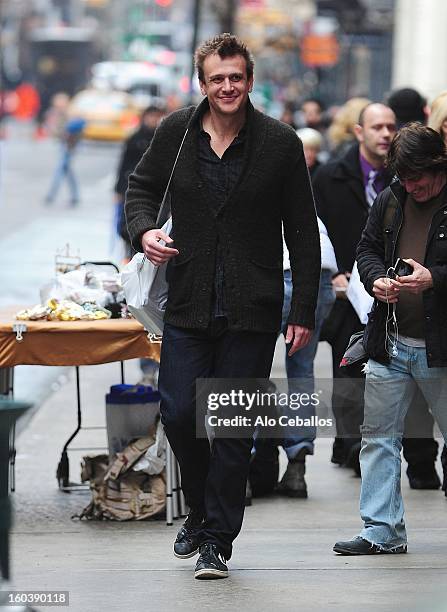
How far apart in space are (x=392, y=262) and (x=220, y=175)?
0.80 metres

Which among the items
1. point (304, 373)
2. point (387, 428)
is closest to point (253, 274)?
point (387, 428)

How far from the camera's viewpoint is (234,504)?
614 cm

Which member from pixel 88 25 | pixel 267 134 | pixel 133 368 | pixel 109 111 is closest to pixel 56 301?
pixel 267 134

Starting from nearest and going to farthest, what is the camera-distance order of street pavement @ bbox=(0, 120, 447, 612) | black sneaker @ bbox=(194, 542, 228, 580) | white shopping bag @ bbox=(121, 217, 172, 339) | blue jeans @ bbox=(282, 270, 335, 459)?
street pavement @ bbox=(0, 120, 447, 612) < black sneaker @ bbox=(194, 542, 228, 580) < white shopping bag @ bbox=(121, 217, 172, 339) < blue jeans @ bbox=(282, 270, 335, 459)

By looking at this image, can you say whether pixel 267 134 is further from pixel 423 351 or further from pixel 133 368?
pixel 133 368

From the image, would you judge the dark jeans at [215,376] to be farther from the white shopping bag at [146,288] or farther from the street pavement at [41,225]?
the street pavement at [41,225]

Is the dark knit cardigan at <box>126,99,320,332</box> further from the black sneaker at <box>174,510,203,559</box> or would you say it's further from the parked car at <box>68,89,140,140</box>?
the parked car at <box>68,89,140,140</box>

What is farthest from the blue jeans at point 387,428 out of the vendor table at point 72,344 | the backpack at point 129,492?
the backpack at point 129,492

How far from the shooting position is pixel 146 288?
646 centimetres

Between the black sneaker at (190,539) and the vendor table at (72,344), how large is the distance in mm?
1183

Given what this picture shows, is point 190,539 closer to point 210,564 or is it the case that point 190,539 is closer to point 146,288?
point 210,564

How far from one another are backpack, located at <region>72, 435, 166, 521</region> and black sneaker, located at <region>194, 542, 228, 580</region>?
4.92 feet

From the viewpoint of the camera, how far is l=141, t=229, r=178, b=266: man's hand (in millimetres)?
6090

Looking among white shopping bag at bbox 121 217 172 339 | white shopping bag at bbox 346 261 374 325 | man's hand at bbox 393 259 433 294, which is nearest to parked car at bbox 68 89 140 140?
white shopping bag at bbox 346 261 374 325
